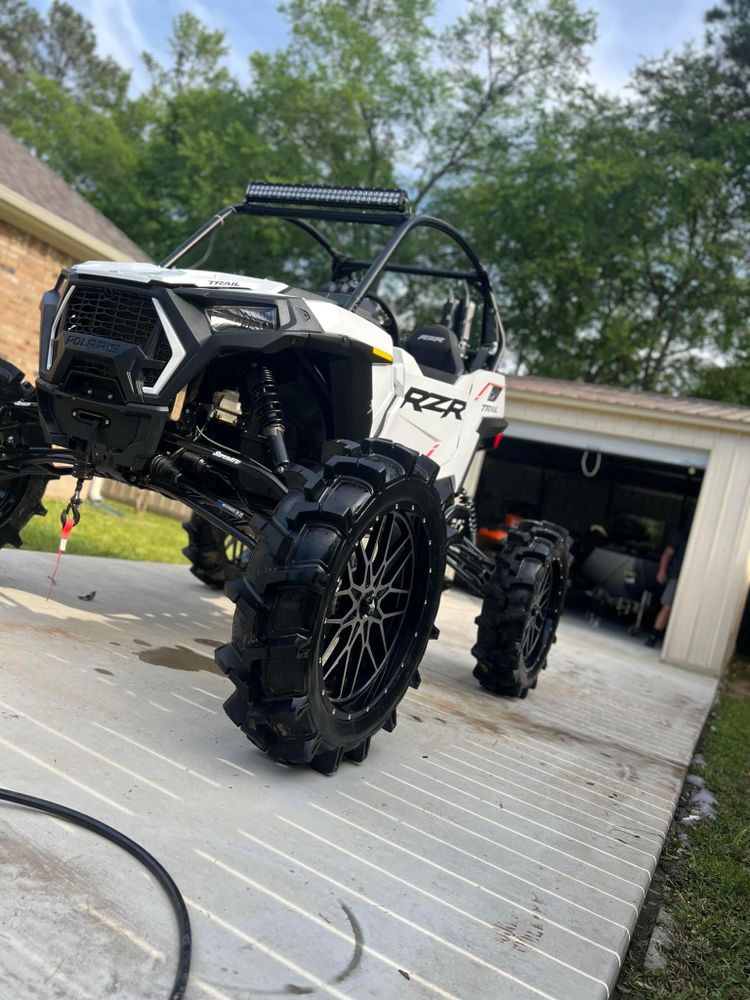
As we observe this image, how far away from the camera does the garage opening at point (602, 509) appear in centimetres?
1424

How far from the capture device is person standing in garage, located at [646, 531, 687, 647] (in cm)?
1255

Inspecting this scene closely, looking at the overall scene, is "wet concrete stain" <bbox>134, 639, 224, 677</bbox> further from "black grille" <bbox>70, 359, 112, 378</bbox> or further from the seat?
the seat

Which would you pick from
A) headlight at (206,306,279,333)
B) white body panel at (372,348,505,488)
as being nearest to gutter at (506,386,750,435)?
white body panel at (372,348,505,488)

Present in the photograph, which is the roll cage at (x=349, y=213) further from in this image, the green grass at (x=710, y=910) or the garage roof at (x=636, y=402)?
the garage roof at (x=636, y=402)

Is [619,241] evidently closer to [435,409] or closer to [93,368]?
[435,409]

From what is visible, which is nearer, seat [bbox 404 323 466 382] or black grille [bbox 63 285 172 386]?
black grille [bbox 63 285 172 386]

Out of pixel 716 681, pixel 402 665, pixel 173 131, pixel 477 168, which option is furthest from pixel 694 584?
pixel 173 131

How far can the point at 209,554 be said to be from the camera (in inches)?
270

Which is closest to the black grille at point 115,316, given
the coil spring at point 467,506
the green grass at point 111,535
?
the coil spring at point 467,506

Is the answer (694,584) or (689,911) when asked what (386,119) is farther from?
(689,911)

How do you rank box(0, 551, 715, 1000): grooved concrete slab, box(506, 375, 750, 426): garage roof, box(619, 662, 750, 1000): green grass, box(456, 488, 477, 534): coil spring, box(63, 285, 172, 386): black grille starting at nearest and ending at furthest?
box(0, 551, 715, 1000): grooved concrete slab → box(619, 662, 750, 1000): green grass → box(63, 285, 172, 386): black grille → box(456, 488, 477, 534): coil spring → box(506, 375, 750, 426): garage roof

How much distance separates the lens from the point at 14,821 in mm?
2396

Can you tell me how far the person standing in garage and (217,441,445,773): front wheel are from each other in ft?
30.8

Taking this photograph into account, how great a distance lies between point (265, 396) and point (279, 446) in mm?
225
